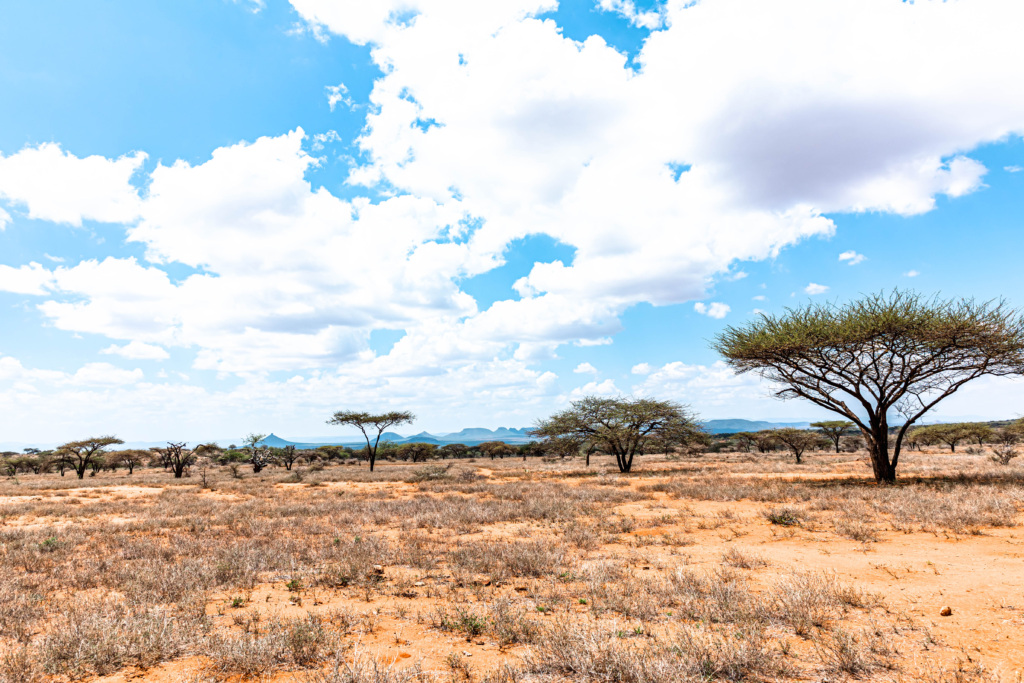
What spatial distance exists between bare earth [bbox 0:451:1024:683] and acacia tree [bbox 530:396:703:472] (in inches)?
787

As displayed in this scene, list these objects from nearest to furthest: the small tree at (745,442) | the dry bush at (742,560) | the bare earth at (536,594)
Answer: the bare earth at (536,594), the dry bush at (742,560), the small tree at (745,442)

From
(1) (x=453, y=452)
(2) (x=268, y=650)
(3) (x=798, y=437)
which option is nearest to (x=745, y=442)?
(3) (x=798, y=437)

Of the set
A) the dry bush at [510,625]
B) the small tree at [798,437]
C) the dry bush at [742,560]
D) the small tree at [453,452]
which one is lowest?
the small tree at [453,452]

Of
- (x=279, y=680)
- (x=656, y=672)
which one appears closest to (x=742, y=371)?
(x=656, y=672)

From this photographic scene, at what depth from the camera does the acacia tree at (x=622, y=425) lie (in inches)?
1444

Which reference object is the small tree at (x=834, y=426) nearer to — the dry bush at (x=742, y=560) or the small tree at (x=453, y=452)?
the dry bush at (x=742, y=560)

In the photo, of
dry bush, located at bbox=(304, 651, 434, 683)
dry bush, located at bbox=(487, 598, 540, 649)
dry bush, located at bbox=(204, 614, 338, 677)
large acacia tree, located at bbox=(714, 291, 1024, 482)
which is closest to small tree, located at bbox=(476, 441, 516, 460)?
large acacia tree, located at bbox=(714, 291, 1024, 482)

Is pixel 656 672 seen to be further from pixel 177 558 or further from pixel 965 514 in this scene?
pixel 965 514

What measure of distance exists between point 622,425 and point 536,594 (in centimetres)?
3143

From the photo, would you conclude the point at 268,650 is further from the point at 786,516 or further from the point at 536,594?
the point at 786,516

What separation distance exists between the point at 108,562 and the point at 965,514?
884 inches

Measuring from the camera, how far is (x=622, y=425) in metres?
37.7

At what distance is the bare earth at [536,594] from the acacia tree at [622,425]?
20.0 metres

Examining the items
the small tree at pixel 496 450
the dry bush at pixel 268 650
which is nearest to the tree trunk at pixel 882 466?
the dry bush at pixel 268 650
